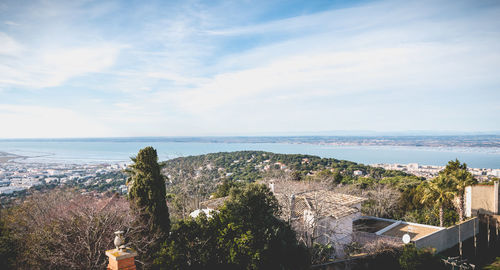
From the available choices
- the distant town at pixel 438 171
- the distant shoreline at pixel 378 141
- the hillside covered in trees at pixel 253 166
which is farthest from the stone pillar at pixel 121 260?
the distant shoreline at pixel 378 141

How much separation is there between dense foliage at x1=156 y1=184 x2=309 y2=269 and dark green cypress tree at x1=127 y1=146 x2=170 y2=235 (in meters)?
1.52

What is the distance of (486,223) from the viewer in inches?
783

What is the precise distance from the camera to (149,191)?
10031 mm

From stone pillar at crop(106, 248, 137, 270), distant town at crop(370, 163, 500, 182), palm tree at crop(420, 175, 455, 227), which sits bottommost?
distant town at crop(370, 163, 500, 182)

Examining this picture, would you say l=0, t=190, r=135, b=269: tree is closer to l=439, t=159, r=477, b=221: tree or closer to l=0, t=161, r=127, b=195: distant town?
l=0, t=161, r=127, b=195: distant town

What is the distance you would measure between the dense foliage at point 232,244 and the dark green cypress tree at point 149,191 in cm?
152

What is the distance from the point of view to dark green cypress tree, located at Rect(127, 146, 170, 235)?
9.84 m

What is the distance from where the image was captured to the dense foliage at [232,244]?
7.54 metres

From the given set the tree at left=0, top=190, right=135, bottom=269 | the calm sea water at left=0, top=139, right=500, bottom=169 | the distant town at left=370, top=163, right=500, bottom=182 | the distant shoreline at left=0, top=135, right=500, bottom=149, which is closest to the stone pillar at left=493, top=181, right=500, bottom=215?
the distant town at left=370, top=163, right=500, bottom=182

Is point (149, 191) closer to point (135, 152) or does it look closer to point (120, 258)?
point (120, 258)

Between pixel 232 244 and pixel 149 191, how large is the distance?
381cm

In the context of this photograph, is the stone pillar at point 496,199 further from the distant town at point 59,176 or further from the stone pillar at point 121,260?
the stone pillar at point 121,260

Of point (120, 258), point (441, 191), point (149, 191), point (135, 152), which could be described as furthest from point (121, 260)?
point (135, 152)

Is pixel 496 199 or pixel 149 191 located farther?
pixel 496 199
